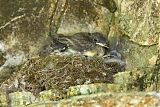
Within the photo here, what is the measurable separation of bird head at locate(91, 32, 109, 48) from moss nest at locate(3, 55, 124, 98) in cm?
16

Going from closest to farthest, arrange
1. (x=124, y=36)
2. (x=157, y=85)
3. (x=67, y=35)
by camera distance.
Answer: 1. (x=157, y=85)
2. (x=124, y=36)
3. (x=67, y=35)

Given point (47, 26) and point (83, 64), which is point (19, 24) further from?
point (83, 64)

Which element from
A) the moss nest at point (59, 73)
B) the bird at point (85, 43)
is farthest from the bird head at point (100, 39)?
the moss nest at point (59, 73)

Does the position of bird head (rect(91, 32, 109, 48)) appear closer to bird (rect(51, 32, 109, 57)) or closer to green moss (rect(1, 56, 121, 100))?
bird (rect(51, 32, 109, 57))

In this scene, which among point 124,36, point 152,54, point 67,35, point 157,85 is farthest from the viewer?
point 67,35

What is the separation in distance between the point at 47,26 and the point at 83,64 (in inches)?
19.6

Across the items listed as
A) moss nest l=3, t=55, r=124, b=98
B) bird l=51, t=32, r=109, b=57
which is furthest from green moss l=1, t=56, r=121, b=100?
bird l=51, t=32, r=109, b=57

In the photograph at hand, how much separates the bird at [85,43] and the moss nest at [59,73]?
110 mm

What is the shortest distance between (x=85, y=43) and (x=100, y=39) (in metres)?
0.25

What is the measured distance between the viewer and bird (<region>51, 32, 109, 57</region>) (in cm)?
604

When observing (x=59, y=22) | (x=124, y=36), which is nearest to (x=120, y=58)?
(x=124, y=36)

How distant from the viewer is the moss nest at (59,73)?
555 cm

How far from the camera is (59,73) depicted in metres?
5.81

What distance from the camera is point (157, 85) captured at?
487 cm
